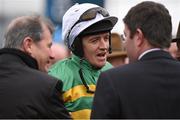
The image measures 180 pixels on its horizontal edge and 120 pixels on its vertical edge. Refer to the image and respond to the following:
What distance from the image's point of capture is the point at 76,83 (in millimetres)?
5625

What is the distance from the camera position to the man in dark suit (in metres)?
4.70

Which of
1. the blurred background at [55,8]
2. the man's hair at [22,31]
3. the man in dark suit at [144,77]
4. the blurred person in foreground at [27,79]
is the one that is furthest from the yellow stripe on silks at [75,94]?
the blurred background at [55,8]

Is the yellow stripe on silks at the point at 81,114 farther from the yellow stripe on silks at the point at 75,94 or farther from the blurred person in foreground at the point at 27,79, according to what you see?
the blurred person in foreground at the point at 27,79

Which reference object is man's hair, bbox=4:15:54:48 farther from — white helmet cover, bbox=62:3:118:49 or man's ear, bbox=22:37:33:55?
white helmet cover, bbox=62:3:118:49

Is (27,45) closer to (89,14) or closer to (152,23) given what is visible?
(89,14)

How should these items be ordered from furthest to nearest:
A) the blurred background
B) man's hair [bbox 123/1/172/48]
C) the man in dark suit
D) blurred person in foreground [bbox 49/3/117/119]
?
the blurred background < blurred person in foreground [bbox 49/3/117/119] < man's hair [bbox 123/1/172/48] < the man in dark suit

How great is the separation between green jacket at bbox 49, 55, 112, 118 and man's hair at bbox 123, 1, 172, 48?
859 mm

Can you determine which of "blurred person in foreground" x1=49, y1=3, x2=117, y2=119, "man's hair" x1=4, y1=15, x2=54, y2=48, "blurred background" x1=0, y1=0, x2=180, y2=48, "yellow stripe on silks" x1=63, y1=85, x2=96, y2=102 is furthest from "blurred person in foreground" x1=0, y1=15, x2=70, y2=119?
"blurred background" x1=0, y1=0, x2=180, y2=48

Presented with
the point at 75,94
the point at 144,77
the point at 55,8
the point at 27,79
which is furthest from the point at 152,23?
the point at 55,8

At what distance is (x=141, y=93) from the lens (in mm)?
4719

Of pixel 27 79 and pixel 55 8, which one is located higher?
pixel 27 79

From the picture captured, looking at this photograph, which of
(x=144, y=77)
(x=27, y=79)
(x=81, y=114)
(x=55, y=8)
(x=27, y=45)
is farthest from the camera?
(x=55, y=8)

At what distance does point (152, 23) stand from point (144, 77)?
333 millimetres

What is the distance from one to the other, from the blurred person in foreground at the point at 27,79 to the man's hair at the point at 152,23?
64cm
